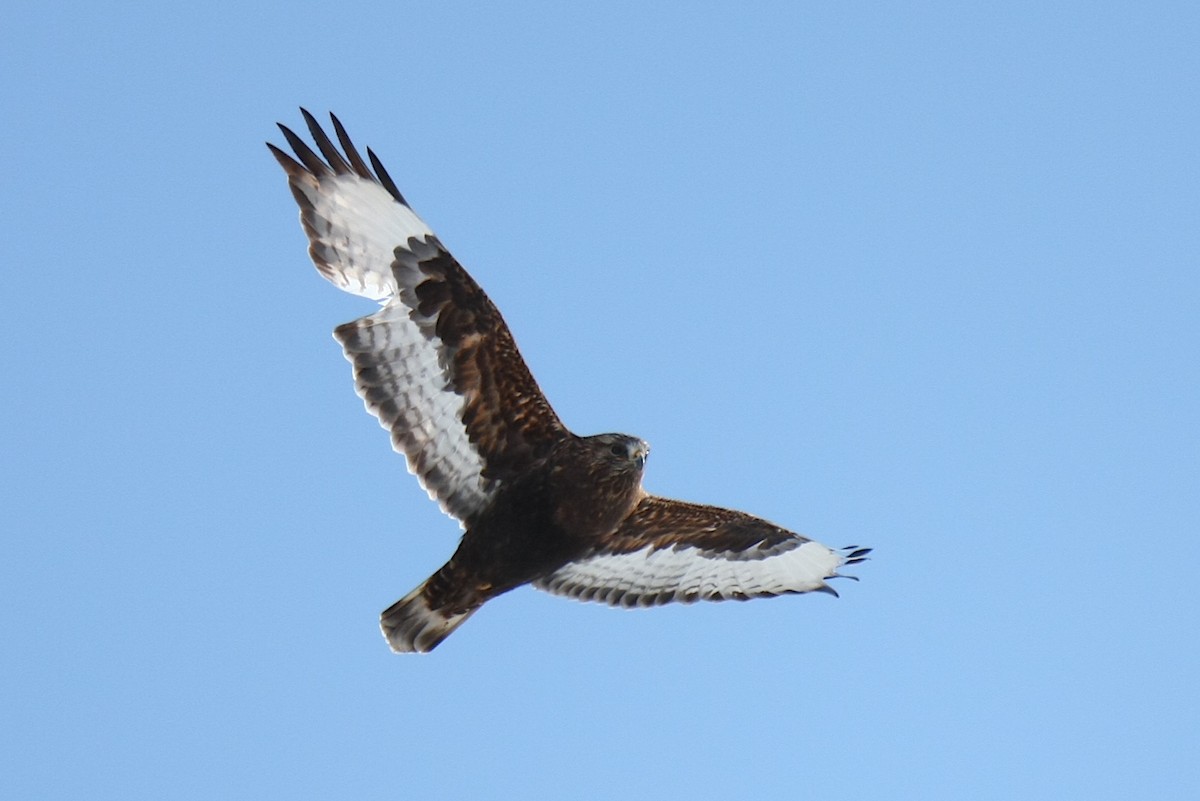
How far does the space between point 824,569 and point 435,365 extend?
3.36 m

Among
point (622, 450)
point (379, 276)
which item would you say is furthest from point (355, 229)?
point (622, 450)

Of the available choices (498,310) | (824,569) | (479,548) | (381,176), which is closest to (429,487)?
(479,548)

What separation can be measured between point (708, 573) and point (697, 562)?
11 centimetres

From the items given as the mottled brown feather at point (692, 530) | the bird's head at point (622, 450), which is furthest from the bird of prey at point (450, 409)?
the mottled brown feather at point (692, 530)

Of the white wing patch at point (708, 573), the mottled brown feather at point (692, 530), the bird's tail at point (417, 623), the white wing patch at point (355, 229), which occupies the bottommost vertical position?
the bird's tail at point (417, 623)

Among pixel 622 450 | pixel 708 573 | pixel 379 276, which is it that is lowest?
pixel 708 573

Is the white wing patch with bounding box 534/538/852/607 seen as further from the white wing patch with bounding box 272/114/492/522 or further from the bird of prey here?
the white wing patch with bounding box 272/114/492/522

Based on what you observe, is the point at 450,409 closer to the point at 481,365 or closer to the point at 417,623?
the point at 481,365

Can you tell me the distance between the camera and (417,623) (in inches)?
484

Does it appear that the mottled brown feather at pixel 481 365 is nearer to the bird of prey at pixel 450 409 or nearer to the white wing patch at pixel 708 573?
the bird of prey at pixel 450 409

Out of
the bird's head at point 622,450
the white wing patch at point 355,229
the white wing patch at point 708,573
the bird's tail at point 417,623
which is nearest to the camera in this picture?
the white wing patch at point 355,229

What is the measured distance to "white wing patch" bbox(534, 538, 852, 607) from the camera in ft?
43.2

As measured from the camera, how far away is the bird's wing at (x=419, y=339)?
11.7 meters

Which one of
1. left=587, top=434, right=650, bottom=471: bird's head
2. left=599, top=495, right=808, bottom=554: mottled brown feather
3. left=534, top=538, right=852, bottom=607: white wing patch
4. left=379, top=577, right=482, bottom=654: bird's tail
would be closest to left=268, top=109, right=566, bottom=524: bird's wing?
left=587, top=434, right=650, bottom=471: bird's head
